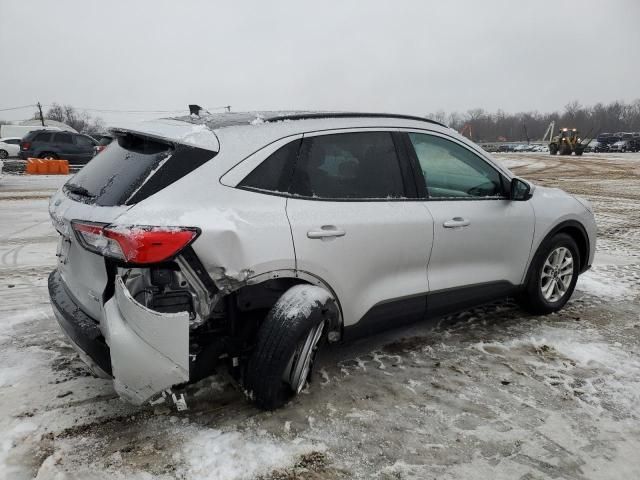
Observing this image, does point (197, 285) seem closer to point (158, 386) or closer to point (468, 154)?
point (158, 386)

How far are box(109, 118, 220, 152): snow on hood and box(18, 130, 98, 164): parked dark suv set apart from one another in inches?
816

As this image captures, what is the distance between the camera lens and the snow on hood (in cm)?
263

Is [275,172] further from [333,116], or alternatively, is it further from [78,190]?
[78,190]

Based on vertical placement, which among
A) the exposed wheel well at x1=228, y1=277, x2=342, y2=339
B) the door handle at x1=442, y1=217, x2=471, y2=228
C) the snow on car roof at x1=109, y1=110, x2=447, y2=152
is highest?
the snow on car roof at x1=109, y1=110, x2=447, y2=152

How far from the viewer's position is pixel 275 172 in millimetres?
2783

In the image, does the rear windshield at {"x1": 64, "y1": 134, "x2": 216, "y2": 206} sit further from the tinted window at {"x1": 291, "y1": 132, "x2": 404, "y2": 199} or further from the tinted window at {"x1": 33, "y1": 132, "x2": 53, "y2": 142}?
the tinted window at {"x1": 33, "y1": 132, "x2": 53, "y2": 142}

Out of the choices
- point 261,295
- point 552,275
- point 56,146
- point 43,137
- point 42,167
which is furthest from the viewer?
point 56,146

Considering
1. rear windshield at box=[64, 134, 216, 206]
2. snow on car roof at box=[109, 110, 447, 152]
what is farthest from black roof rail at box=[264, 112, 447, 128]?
rear windshield at box=[64, 134, 216, 206]

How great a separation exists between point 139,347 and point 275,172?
117 centimetres

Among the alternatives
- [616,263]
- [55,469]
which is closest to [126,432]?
[55,469]

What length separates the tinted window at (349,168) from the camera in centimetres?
291

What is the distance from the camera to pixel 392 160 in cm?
332

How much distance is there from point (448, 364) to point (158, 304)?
6.80ft

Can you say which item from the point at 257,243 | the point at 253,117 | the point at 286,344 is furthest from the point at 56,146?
the point at 286,344
